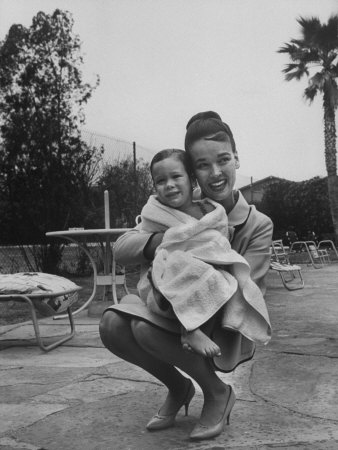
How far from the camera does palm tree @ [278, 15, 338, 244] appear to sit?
53.7ft

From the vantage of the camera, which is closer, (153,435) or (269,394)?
(153,435)

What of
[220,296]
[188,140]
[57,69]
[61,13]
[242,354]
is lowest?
A: [242,354]

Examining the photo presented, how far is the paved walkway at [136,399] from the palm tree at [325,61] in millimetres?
13262

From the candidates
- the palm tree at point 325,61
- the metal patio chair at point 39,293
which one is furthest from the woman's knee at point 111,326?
the palm tree at point 325,61

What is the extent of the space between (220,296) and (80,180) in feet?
22.6

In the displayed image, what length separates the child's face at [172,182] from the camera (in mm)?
1824

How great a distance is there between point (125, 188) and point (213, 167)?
25.3ft

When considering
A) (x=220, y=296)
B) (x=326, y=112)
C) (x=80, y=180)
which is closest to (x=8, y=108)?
(x=80, y=180)

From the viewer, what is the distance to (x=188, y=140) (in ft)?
6.34

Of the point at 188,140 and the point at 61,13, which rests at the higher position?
the point at 61,13

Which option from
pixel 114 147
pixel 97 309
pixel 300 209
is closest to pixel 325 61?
pixel 300 209

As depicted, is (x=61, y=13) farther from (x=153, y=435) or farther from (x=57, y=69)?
(x=153, y=435)

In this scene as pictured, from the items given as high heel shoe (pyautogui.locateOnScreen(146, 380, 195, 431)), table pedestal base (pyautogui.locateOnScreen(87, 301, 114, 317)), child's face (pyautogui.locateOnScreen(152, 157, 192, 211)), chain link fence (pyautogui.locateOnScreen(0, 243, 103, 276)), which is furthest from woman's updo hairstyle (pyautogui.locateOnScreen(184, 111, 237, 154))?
chain link fence (pyautogui.locateOnScreen(0, 243, 103, 276))

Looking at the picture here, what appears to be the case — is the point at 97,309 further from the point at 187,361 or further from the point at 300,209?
the point at 300,209
